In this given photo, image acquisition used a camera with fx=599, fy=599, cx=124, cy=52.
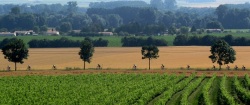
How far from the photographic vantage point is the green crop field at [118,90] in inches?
2269

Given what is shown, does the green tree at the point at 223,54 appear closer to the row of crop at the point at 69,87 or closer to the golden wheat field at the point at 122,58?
the golden wheat field at the point at 122,58

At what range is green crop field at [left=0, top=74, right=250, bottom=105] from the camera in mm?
57625

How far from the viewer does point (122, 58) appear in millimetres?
127375

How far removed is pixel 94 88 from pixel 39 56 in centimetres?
6536

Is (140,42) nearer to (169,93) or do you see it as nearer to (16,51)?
(16,51)

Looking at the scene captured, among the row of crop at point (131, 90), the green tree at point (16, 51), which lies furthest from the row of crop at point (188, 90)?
the green tree at point (16, 51)

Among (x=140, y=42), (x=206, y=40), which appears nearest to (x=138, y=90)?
(x=140, y=42)

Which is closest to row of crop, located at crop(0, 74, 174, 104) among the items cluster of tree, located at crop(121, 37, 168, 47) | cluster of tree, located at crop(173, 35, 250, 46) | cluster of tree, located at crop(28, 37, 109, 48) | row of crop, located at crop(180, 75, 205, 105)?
row of crop, located at crop(180, 75, 205, 105)

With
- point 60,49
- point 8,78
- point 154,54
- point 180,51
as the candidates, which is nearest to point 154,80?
point 8,78

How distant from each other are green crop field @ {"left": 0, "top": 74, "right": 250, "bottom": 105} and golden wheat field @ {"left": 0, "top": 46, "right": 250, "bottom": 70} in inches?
1077

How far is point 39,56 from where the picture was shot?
434 feet

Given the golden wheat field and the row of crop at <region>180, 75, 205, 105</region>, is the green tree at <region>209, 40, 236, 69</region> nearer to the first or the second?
the golden wheat field

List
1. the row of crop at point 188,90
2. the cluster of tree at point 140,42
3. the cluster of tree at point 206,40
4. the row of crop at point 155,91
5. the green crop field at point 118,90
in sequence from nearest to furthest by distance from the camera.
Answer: the green crop field at point 118,90
the row of crop at point 155,91
the row of crop at point 188,90
the cluster of tree at point 206,40
the cluster of tree at point 140,42

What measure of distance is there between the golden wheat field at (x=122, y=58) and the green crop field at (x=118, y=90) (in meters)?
27.4
